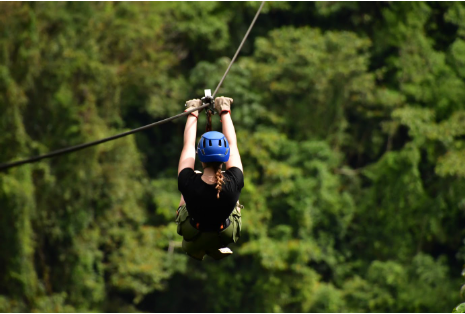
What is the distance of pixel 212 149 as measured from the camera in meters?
3.35

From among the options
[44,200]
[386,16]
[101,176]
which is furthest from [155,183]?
[386,16]

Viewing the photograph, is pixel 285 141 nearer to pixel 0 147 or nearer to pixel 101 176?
pixel 101 176

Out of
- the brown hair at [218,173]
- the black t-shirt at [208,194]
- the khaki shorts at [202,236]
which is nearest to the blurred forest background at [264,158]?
the khaki shorts at [202,236]

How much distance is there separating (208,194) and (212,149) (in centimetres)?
19

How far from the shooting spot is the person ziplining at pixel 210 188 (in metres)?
3.38

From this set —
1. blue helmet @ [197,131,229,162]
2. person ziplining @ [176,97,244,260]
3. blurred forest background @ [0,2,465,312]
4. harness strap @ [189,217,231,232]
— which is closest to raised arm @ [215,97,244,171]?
person ziplining @ [176,97,244,260]

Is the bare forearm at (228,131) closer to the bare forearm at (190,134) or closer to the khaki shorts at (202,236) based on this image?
the bare forearm at (190,134)

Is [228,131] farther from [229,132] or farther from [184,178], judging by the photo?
[184,178]

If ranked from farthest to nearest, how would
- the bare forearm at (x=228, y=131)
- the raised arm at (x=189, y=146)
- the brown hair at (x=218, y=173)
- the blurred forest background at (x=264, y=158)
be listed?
the blurred forest background at (x=264, y=158) < the bare forearm at (x=228, y=131) < the raised arm at (x=189, y=146) < the brown hair at (x=218, y=173)

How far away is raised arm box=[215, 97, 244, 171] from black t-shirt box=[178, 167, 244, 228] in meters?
0.04

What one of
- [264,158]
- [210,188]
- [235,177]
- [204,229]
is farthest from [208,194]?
[264,158]

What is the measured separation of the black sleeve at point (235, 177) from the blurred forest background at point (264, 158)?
9.25 m

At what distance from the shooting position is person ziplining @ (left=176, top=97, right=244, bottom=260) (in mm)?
3375

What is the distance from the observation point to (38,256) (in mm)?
13141
